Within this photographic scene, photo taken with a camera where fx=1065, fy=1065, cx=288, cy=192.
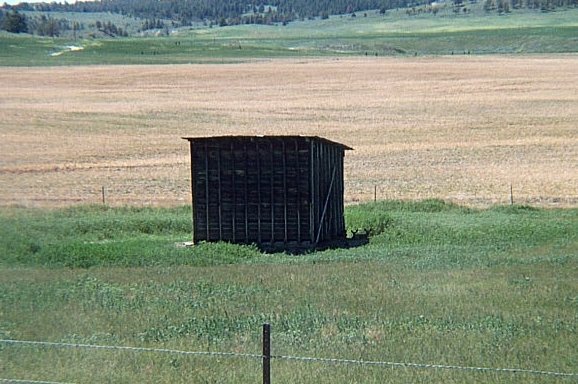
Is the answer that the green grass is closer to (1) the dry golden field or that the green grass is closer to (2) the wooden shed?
(1) the dry golden field

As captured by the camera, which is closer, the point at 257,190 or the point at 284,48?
the point at 257,190

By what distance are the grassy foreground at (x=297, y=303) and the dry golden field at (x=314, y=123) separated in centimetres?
→ 1165

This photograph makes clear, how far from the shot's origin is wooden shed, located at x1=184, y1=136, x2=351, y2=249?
87.7ft

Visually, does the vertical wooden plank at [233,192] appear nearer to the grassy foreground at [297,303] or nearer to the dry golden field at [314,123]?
the grassy foreground at [297,303]

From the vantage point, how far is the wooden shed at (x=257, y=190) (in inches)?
1053

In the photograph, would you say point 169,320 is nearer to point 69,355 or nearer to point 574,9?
point 69,355

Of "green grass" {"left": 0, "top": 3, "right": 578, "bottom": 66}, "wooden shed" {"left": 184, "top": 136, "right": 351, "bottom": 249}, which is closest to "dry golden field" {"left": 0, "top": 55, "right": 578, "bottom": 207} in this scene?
"wooden shed" {"left": 184, "top": 136, "right": 351, "bottom": 249}

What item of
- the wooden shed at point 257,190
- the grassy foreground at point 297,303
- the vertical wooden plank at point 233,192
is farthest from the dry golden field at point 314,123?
the grassy foreground at point 297,303

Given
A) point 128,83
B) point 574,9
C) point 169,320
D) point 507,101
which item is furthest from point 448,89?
point 574,9

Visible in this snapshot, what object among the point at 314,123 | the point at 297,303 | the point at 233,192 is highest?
the point at 297,303

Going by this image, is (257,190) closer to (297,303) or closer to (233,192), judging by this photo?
(233,192)

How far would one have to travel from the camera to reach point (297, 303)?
50.5 feet

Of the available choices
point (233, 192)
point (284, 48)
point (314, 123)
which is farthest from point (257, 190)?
point (284, 48)

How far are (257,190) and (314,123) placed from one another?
96.6ft
